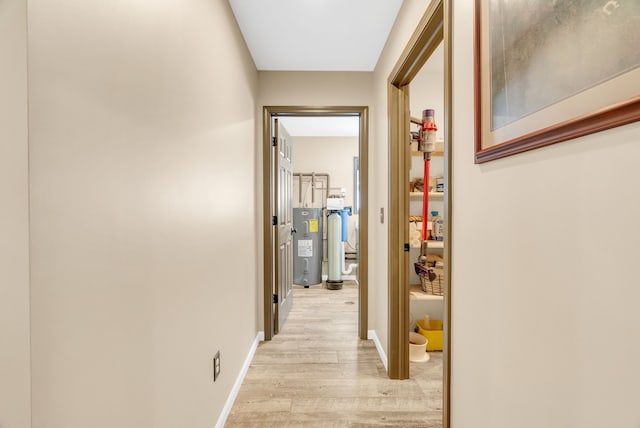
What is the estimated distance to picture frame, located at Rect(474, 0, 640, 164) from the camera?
0.56m

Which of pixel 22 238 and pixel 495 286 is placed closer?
pixel 22 238

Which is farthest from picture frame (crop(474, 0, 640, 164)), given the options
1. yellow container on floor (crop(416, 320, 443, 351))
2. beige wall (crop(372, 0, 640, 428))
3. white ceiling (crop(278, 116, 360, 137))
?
white ceiling (crop(278, 116, 360, 137))

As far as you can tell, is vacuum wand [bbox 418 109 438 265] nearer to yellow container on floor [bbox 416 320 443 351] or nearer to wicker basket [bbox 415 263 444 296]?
wicker basket [bbox 415 263 444 296]

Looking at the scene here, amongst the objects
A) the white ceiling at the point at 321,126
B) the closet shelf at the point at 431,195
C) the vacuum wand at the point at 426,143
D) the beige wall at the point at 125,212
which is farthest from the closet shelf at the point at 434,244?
the white ceiling at the point at 321,126

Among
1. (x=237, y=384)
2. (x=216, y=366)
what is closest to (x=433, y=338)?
(x=237, y=384)

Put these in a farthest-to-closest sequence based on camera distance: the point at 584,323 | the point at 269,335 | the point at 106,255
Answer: the point at 269,335
the point at 106,255
the point at 584,323

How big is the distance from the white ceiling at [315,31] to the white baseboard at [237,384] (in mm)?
2327

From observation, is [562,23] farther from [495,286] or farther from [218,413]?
[218,413]

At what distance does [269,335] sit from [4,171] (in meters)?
2.61

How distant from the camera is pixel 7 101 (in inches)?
23.1

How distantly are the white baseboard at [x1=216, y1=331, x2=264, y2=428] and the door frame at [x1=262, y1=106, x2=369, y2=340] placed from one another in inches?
4.6

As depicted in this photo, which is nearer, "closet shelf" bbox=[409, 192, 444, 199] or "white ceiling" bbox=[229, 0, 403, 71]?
"white ceiling" bbox=[229, 0, 403, 71]

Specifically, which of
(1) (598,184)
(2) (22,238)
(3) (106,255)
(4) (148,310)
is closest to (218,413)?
(4) (148,310)

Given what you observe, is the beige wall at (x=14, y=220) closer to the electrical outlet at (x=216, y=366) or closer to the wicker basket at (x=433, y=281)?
the electrical outlet at (x=216, y=366)
